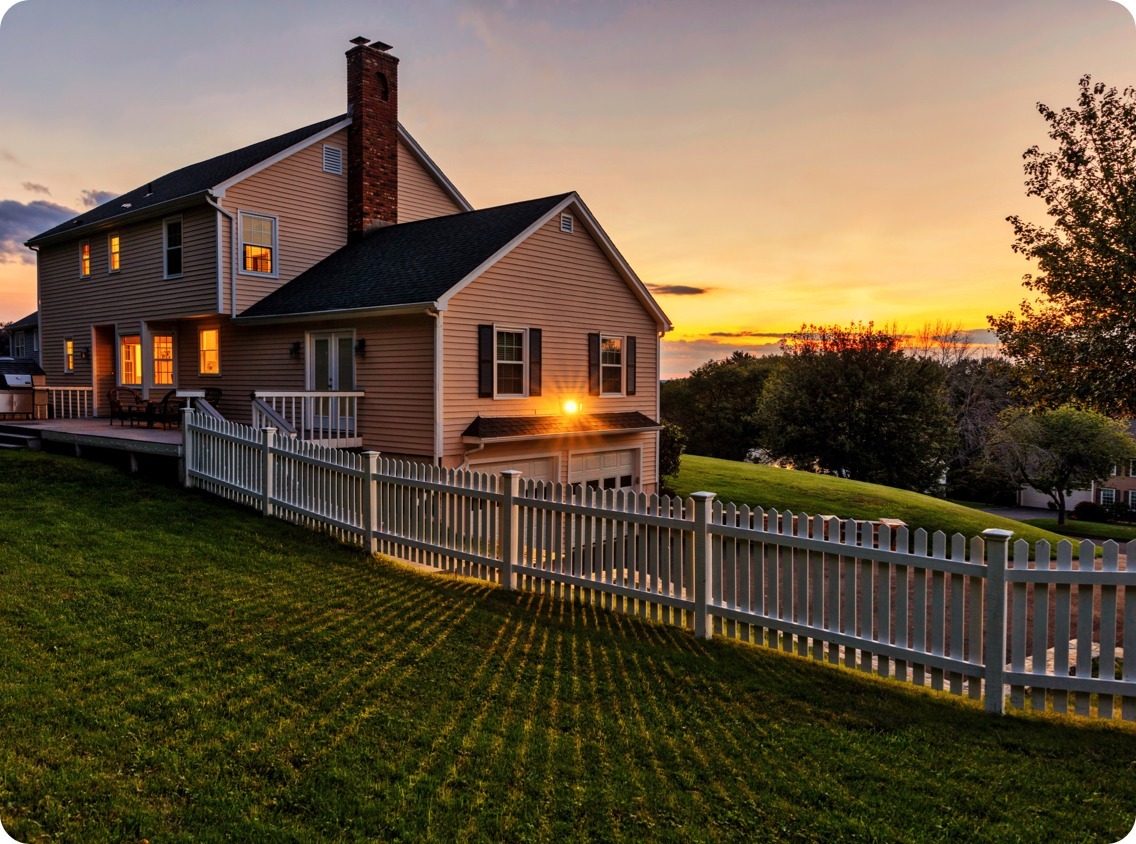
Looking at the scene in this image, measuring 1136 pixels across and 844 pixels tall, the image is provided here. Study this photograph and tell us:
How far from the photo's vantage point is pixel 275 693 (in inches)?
192

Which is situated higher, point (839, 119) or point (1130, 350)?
point (839, 119)

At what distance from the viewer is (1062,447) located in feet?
130

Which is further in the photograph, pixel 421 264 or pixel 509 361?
pixel 421 264

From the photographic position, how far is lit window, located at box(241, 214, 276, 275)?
17.7m

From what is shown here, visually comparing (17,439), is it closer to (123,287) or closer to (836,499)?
(123,287)

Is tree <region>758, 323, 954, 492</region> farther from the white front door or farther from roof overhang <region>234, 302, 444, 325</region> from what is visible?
roof overhang <region>234, 302, 444, 325</region>

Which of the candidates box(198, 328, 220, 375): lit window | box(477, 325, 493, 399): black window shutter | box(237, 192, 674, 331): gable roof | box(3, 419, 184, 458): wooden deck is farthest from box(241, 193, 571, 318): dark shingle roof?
box(3, 419, 184, 458): wooden deck

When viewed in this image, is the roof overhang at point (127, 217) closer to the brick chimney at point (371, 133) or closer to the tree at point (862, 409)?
the brick chimney at point (371, 133)

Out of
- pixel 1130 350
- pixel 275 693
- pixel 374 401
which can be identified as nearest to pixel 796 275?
pixel 1130 350

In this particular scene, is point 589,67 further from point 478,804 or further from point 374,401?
point 478,804

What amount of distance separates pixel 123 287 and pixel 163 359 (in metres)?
2.48

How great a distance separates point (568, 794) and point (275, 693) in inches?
91.6

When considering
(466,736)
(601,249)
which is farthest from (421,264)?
(466,736)

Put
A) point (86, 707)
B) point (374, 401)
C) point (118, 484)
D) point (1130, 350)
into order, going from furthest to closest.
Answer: point (374, 401) → point (1130, 350) → point (118, 484) → point (86, 707)
